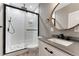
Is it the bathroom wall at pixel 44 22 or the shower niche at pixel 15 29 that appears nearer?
the bathroom wall at pixel 44 22

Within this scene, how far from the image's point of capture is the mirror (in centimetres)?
110

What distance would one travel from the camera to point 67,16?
1.21m

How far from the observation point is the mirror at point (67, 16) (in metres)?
1.10

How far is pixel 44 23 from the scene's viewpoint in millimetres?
1131

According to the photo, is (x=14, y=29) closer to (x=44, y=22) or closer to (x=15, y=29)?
(x=15, y=29)

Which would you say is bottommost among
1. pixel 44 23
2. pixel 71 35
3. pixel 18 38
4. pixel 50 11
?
pixel 18 38

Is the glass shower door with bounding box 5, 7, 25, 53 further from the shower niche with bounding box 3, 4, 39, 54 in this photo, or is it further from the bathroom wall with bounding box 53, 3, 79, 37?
the bathroom wall with bounding box 53, 3, 79, 37

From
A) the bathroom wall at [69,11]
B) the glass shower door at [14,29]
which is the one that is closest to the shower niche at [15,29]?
the glass shower door at [14,29]

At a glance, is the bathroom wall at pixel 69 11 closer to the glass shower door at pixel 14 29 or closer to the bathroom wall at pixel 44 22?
the bathroom wall at pixel 44 22

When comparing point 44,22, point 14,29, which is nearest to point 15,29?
point 14,29

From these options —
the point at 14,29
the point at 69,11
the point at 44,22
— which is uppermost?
the point at 69,11

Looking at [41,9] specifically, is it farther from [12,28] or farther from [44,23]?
[12,28]

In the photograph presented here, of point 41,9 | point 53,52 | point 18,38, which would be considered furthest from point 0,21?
point 53,52

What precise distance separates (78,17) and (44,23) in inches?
17.6
